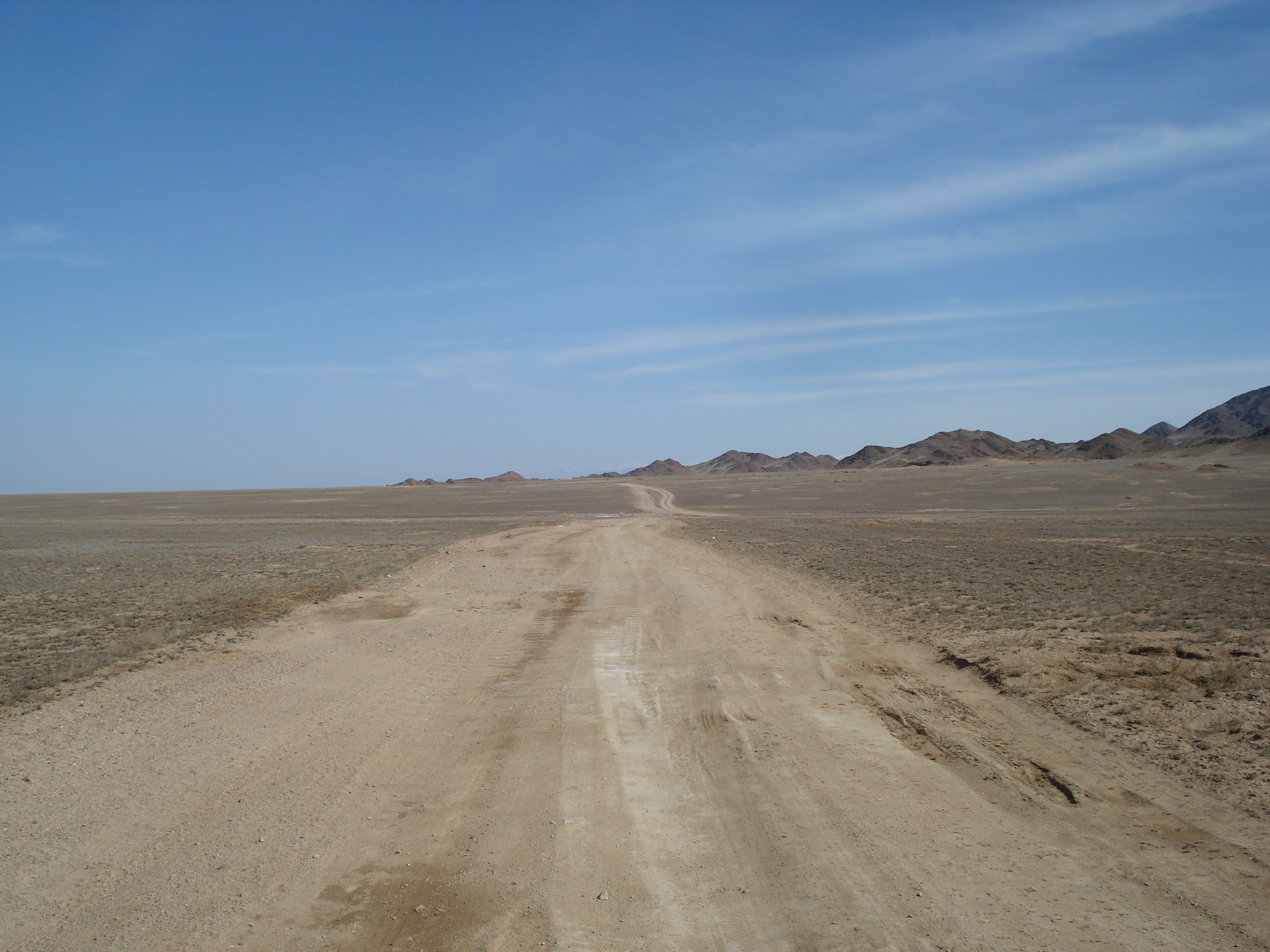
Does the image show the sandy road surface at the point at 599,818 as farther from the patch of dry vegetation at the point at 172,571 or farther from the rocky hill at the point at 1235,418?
the rocky hill at the point at 1235,418

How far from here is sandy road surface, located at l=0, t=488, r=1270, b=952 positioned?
167 inches

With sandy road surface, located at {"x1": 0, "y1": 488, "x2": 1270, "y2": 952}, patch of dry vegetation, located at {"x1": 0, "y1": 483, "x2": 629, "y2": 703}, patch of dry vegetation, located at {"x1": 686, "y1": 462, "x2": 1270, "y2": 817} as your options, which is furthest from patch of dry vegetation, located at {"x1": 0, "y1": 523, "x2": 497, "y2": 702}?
patch of dry vegetation, located at {"x1": 686, "y1": 462, "x2": 1270, "y2": 817}

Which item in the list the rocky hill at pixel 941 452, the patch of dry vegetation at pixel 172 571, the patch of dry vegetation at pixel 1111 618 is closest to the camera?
the patch of dry vegetation at pixel 1111 618

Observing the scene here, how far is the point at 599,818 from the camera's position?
5.54 metres

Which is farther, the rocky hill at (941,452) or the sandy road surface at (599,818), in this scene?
the rocky hill at (941,452)

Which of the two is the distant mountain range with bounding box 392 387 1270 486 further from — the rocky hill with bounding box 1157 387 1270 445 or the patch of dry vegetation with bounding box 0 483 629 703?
the patch of dry vegetation with bounding box 0 483 629 703

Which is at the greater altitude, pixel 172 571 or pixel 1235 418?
pixel 1235 418

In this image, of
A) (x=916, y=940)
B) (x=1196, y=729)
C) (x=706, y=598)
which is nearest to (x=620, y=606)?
(x=706, y=598)

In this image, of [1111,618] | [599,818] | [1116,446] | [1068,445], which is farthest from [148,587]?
[1068,445]

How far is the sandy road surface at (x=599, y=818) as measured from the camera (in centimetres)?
424

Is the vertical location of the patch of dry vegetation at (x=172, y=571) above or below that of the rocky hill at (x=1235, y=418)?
below

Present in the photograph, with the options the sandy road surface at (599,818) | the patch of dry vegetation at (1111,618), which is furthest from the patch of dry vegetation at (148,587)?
the patch of dry vegetation at (1111,618)

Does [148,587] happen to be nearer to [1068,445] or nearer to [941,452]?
[941,452]

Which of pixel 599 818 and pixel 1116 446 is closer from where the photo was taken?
pixel 599 818
